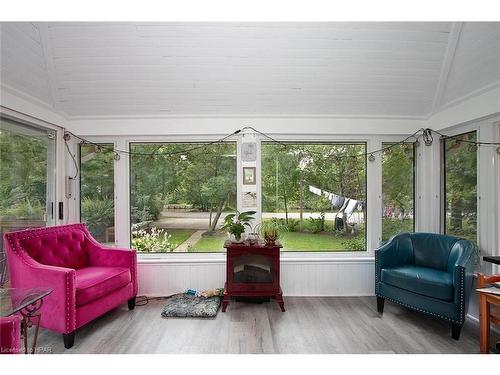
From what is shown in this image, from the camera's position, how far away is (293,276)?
319 centimetres

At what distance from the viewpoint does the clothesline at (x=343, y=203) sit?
3391mm

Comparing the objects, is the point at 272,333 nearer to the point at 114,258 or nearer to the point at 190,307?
the point at 190,307

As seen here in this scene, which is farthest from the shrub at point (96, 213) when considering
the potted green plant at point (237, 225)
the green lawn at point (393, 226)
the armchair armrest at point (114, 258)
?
the green lawn at point (393, 226)

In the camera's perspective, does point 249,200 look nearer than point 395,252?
No

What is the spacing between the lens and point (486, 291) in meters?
1.95

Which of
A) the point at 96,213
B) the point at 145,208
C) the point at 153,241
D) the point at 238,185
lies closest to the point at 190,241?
the point at 153,241

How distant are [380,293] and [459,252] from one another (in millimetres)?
857

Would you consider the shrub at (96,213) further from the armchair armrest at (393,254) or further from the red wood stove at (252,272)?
the armchair armrest at (393,254)

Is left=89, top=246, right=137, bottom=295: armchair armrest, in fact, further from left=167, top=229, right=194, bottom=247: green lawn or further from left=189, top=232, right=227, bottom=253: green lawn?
left=189, top=232, right=227, bottom=253: green lawn

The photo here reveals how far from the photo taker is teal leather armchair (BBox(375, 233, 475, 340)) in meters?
2.20

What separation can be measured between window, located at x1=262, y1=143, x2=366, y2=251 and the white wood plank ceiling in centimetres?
53

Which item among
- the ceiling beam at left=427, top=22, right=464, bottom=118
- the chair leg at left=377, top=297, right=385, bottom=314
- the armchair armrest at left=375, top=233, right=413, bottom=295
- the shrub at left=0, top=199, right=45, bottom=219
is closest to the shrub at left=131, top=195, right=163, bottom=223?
the shrub at left=0, top=199, right=45, bottom=219

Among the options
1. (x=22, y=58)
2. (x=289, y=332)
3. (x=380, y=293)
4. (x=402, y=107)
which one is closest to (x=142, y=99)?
(x=22, y=58)

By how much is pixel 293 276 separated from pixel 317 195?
1.09 metres
